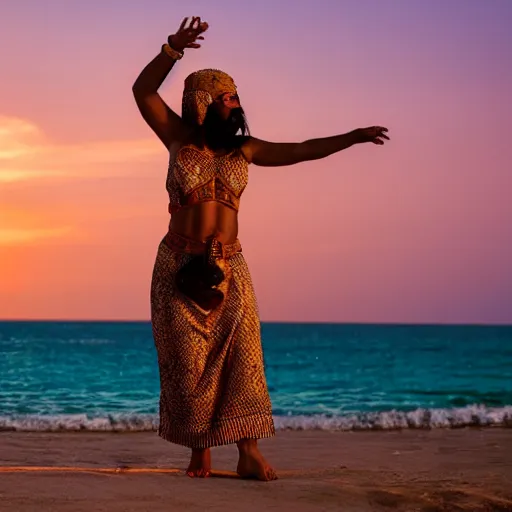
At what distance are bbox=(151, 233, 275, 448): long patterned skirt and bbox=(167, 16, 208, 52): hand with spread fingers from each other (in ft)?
3.79

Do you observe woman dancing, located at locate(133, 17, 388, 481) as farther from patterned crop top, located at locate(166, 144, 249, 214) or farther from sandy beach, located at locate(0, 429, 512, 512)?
sandy beach, located at locate(0, 429, 512, 512)

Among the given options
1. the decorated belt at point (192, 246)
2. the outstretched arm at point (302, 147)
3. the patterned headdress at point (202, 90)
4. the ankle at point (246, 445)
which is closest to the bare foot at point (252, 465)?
the ankle at point (246, 445)

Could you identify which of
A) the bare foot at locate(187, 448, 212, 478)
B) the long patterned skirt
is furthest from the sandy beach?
the long patterned skirt

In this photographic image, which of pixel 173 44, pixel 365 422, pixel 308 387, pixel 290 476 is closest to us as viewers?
pixel 173 44

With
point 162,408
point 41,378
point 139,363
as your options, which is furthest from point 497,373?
point 162,408

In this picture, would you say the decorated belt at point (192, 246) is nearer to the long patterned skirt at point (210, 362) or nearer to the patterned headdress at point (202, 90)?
the long patterned skirt at point (210, 362)

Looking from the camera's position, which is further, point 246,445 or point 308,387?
point 308,387

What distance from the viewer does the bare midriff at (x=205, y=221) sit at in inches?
241

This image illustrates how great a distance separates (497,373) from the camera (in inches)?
1601

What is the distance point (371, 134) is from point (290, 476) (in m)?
2.03

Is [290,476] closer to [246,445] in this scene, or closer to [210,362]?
[246,445]

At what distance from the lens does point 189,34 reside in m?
6.06

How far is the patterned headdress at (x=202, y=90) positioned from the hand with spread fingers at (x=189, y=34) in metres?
0.23

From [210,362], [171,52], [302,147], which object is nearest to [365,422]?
[210,362]
